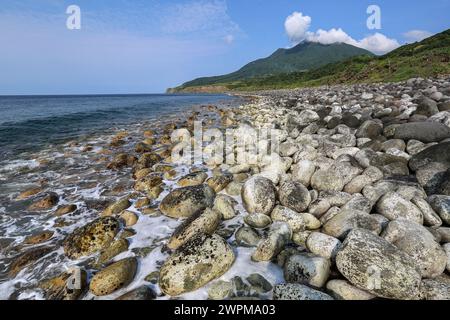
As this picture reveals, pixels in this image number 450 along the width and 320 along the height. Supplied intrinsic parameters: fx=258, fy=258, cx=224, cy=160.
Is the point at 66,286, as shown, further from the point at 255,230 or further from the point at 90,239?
the point at 255,230

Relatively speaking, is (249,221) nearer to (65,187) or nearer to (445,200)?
(445,200)

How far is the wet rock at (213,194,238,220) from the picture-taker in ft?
17.1

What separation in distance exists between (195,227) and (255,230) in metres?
1.09

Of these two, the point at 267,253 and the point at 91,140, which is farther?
the point at 91,140

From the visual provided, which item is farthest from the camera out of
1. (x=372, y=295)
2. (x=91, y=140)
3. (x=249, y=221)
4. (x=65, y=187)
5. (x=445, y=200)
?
(x=91, y=140)

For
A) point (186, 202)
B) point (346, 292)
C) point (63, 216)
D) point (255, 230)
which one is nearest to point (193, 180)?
point (186, 202)

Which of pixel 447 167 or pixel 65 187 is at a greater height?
pixel 447 167

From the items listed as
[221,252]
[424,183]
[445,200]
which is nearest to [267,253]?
[221,252]

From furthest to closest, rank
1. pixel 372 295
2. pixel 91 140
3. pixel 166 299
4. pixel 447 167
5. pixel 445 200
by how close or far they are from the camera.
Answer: pixel 91 140 → pixel 447 167 → pixel 445 200 → pixel 166 299 → pixel 372 295

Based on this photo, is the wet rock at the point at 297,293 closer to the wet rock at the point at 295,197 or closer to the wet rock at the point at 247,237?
the wet rock at the point at 247,237

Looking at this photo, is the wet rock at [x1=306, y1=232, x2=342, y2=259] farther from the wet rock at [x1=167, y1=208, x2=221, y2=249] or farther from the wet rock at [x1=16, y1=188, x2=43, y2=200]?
the wet rock at [x1=16, y1=188, x2=43, y2=200]

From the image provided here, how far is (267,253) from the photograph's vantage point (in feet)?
13.0

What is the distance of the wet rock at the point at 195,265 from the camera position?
3.51 meters
